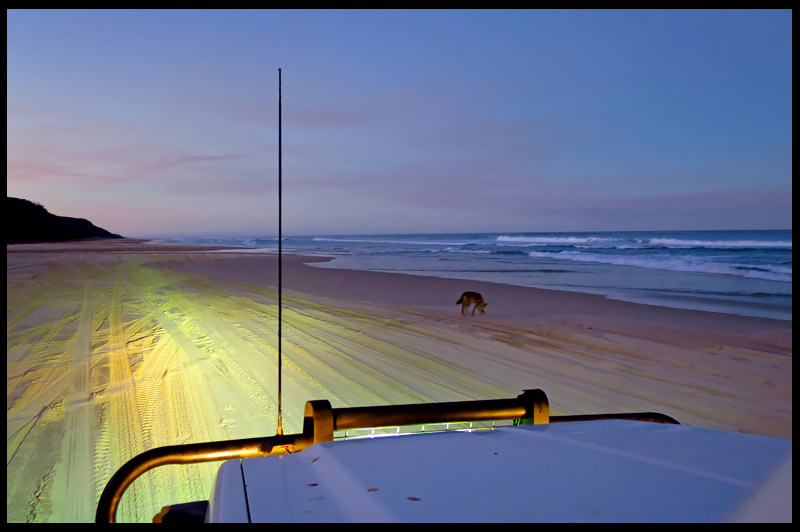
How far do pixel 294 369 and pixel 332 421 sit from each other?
152 inches

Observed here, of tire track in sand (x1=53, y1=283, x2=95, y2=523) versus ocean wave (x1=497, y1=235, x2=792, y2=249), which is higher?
ocean wave (x1=497, y1=235, x2=792, y2=249)

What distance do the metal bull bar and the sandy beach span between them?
5.01 ft

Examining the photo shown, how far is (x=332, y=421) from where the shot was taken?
1.41 metres

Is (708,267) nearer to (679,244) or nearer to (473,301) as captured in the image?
(473,301)

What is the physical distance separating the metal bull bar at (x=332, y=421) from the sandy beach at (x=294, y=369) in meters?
1.53

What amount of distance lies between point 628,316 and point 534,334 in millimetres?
2582

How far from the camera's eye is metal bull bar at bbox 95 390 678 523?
140 cm

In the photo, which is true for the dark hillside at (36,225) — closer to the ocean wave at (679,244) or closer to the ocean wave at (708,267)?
the ocean wave at (679,244)

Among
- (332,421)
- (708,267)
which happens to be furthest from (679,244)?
(332,421)

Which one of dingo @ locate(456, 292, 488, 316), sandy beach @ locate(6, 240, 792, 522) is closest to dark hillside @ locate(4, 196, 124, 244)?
sandy beach @ locate(6, 240, 792, 522)

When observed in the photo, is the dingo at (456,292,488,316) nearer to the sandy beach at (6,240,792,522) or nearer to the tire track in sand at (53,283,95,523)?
the sandy beach at (6,240,792,522)

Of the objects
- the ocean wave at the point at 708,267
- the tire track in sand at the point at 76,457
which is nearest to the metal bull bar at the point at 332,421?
the tire track in sand at the point at 76,457

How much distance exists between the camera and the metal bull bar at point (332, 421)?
1401 mm
